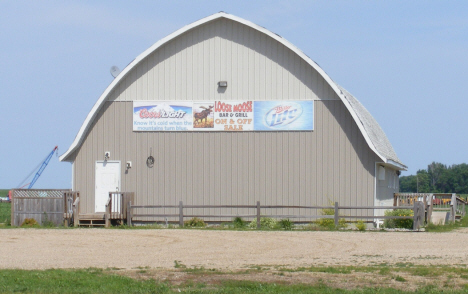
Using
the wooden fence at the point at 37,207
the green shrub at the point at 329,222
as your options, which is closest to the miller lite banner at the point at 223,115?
the green shrub at the point at 329,222

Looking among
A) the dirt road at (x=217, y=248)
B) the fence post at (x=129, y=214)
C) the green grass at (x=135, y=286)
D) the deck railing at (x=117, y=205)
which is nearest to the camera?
the green grass at (x=135, y=286)

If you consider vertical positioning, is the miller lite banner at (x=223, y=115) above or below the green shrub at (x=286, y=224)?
above

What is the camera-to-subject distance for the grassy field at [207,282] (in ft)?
36.7

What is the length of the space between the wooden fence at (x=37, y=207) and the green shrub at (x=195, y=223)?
4.66 metres

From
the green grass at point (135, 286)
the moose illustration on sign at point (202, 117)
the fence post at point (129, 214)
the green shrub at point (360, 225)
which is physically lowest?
the green grass at point (135, 286)

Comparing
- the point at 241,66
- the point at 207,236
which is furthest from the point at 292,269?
the point at 241,66

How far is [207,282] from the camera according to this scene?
12.0 meters

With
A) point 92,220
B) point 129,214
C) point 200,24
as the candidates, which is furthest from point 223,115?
point 92,220

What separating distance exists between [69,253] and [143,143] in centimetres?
1047

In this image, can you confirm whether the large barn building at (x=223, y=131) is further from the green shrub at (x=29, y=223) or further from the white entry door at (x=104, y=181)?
the green shrub at (x=29, y=223)

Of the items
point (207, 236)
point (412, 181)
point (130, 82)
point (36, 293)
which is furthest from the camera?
point (412, 181)

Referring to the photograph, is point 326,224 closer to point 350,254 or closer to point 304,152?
point 304,152

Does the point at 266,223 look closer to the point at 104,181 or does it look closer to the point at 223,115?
the point at 223,115

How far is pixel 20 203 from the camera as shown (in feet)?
86.5
